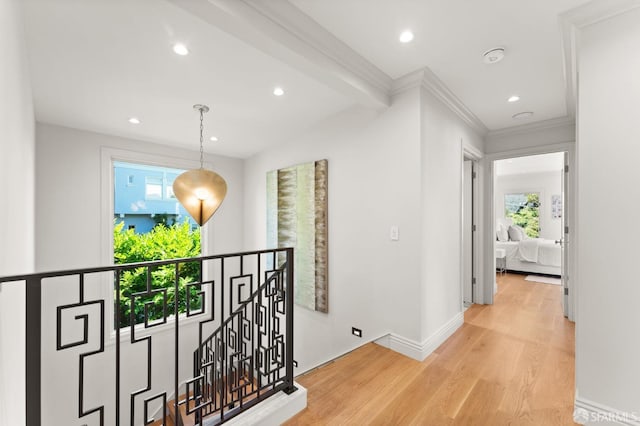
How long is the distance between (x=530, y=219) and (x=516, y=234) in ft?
3.23

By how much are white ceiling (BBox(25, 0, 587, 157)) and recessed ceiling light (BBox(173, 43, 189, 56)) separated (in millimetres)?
48

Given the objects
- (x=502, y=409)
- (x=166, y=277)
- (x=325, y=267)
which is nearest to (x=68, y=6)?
(x=325, y=267)

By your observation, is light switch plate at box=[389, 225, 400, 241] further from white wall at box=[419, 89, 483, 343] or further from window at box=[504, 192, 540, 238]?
window at box=[504, 192, 540, 238]

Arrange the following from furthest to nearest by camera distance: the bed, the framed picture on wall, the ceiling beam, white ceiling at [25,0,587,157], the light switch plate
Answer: the framed picture on wall, the bed, the light switch plate, white ceiling at [25,0,587,157], the ceiling beam

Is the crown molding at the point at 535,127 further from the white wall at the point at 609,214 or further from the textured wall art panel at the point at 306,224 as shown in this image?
the textured wall art panel at the point at 306,224

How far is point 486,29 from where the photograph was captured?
6.21 feet

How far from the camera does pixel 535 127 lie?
3.65 meters

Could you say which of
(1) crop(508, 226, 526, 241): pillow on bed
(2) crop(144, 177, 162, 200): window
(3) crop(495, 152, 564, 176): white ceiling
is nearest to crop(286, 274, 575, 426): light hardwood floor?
(2) crop(144, 177, 162, 200): window

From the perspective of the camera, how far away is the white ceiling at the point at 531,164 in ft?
19.7

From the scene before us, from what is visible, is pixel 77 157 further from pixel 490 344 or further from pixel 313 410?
pixel 490 344

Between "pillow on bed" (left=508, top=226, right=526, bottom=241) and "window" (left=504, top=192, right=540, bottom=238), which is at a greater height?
"window" (left=504, top=192, right=540, bottom=238)

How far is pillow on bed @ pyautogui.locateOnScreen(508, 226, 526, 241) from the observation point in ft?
23.2

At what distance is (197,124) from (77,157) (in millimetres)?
1590

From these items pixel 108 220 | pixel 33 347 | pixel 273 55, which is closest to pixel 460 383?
pixel 33 347
